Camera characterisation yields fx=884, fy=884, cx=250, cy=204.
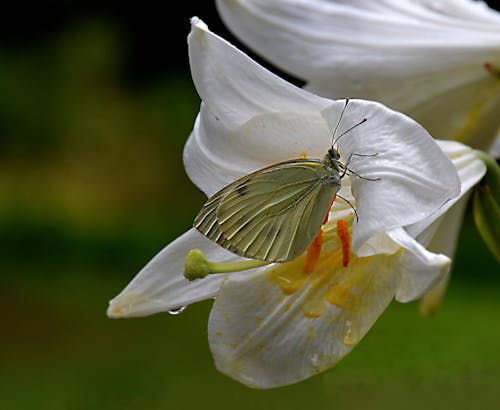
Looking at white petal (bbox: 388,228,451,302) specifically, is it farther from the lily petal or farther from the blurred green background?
the blurred green background

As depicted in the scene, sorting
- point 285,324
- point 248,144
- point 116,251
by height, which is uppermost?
point 248,144

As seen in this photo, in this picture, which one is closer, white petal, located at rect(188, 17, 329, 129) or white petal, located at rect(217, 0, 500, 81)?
white petal, located at rect(188, 17, 329, 129)

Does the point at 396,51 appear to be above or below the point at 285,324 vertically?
above

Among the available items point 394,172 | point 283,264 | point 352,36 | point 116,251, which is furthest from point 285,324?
point 116,251

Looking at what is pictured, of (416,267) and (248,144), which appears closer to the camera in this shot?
(416,267)

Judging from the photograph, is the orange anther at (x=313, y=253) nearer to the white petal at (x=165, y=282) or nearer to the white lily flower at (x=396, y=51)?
the white petal at (x=165, y=282)

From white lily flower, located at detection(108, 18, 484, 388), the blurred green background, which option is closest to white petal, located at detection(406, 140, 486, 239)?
white lily flower, located at detection(108, 18, 484, 388)

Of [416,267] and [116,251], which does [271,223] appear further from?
[116,251]

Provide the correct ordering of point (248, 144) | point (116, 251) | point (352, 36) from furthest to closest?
point (116, 251)
point (352, 36)
point (248, 144)
